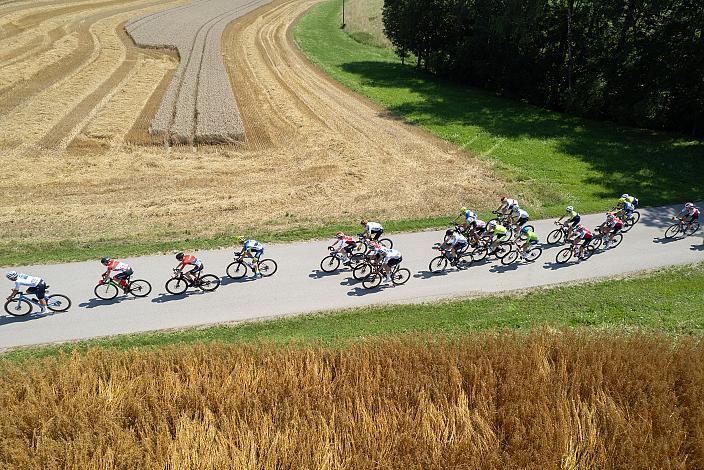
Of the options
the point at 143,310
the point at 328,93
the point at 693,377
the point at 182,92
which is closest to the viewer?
the point at 693,377

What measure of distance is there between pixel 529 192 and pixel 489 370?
16094mm

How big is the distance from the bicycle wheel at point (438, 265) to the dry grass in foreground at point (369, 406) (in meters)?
5.48

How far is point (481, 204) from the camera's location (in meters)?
22.9

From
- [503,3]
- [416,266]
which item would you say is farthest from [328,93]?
[416,266]

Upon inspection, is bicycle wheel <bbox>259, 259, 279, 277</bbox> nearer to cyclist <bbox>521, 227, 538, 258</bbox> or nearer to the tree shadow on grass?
cyclist <bbox>521, 227, 538, 258</bbox>

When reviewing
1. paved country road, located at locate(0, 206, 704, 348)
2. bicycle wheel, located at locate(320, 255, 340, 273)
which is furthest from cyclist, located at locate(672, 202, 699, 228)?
bicycle wheel, located at locate(320, 255, 340, 273)

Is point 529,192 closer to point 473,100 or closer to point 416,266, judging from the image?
point 416,266

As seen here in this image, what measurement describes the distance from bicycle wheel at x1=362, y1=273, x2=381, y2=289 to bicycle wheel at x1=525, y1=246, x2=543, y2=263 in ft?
19.2

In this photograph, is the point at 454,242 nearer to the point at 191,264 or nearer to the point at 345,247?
the point at 345,247

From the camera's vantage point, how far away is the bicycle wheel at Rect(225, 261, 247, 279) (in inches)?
630

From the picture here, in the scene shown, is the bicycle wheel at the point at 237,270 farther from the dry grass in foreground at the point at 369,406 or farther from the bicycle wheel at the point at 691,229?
the bicycle wheel at the point at 691,229

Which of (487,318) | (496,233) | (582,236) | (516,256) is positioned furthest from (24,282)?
(582,236)

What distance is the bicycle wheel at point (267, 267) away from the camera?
16.3 meters

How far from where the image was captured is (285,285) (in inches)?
619
